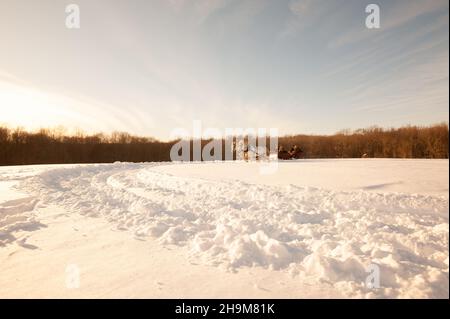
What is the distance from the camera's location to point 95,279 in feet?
9.63

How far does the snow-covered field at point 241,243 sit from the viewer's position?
2.74 metres

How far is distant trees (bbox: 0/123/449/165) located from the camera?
15667 mm

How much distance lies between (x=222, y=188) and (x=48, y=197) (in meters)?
5.47

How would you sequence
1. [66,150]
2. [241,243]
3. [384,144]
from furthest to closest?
[66,150] → [384,144] → [241,243]

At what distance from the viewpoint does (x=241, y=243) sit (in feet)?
11.8

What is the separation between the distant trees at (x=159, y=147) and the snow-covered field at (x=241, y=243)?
435 inches

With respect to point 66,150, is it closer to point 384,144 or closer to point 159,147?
point 159,147

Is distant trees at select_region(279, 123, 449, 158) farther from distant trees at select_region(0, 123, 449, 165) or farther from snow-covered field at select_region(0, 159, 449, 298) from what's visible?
snow-covered field at select_region(0, 159, 449, 298)

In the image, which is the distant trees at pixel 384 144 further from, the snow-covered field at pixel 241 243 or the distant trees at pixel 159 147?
the snow-covered field at pixel 241 243

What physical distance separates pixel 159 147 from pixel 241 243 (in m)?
31.5

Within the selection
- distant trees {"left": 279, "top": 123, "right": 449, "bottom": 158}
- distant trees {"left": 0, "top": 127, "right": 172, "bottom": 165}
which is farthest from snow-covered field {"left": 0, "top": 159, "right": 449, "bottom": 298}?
distant trees {"left": 0, "top": 127, "right": 172, "bottom": 165}

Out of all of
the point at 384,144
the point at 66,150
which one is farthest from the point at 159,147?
the point at 384,144
